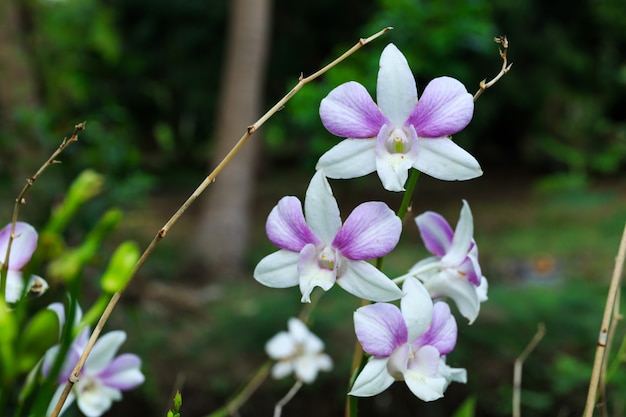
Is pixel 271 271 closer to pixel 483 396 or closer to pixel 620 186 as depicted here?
pixel 483 396

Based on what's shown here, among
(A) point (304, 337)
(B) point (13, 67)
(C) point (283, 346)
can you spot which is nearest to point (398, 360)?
(A) point (304, 337)

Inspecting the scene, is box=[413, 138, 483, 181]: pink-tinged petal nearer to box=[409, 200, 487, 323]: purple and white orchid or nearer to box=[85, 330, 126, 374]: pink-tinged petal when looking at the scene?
box=[409, 200, 487, 323]: purple and white orchid

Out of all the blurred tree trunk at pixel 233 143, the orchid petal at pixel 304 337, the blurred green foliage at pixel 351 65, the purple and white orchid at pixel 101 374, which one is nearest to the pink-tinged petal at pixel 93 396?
the purple and white orchid at pixel 101 374

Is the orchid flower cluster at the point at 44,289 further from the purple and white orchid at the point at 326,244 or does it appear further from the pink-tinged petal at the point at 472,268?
the pink-tinged petal at the point at 472,268

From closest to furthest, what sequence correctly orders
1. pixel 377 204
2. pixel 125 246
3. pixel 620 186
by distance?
pixel 125 246, pixel 377 204, pixel 620 186

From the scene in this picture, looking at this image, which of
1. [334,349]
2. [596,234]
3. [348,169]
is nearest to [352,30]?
[596,234]

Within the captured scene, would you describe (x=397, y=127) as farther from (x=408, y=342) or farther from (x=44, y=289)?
(x=44, y=289)

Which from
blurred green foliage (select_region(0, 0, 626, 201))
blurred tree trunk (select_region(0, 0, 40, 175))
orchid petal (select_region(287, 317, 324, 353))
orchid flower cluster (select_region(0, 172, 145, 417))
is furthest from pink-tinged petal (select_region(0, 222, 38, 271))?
blurred tree trunk (select_region(0, 0, 40, 175))
